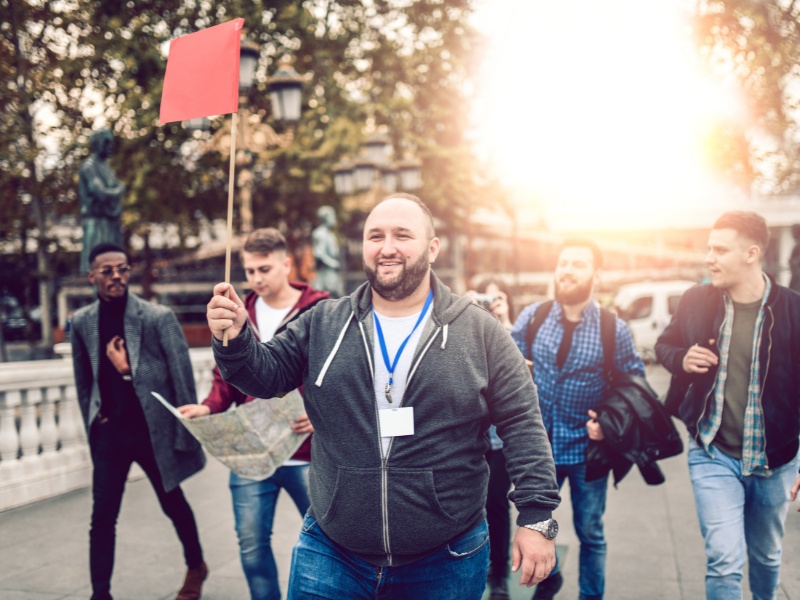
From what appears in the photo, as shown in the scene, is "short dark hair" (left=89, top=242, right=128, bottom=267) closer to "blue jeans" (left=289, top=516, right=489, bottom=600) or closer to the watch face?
"blue jeans" (left=289, top=516, right=489, bottom=600)

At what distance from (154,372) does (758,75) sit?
7.00 m

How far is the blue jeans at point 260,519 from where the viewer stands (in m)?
3.56

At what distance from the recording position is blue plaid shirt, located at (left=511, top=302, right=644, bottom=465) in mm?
3756

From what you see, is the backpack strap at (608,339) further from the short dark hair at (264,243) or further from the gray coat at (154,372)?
the gray coat at (154,372)

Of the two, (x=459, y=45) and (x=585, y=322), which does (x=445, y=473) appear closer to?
(x=585, y=322)

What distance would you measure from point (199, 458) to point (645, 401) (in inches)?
97.9

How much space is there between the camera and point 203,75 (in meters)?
2.62

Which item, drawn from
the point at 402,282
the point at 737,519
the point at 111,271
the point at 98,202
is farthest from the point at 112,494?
the point at 98,202

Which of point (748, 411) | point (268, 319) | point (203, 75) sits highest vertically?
point (203, 75)

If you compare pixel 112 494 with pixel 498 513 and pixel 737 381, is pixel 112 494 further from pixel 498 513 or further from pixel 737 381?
pixel 737 381

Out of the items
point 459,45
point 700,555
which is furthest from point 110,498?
point 459,45

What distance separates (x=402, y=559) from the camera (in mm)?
2232

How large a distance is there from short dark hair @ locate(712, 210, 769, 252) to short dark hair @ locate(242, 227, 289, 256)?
215cm

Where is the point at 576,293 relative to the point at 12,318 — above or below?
above
